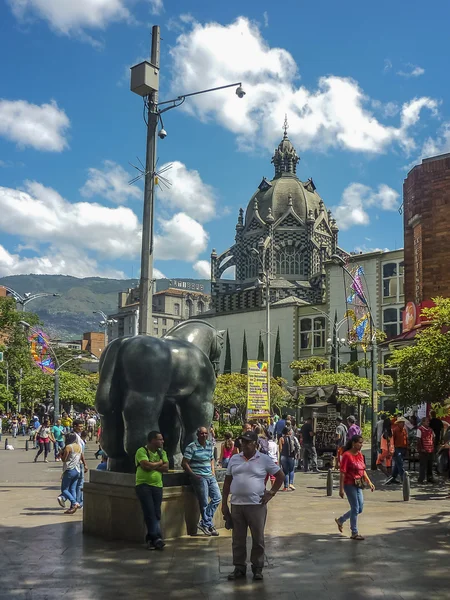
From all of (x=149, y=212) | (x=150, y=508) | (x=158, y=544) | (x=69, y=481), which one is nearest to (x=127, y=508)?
(x=150, y=508)

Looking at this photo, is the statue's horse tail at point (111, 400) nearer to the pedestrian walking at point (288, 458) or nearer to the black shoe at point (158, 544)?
the black shoe at point (158, 544)

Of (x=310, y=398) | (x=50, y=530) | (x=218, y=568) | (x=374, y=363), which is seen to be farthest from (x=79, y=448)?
(x=310, y=398)

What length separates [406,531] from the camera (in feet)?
34.5

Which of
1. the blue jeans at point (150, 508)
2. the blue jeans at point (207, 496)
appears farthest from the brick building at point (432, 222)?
the blue jeans at point (150, 508)

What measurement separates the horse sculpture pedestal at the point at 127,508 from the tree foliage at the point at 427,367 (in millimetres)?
9656

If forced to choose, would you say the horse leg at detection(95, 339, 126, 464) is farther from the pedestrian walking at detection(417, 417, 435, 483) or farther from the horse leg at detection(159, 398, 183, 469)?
the pedestrian walking at detection(417, 417, 435, 483)

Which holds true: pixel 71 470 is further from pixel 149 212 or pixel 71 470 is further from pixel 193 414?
pixel 149 212

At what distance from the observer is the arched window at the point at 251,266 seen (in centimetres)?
8150

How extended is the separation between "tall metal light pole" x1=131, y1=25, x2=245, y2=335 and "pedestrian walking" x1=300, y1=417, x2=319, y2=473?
32.4 feet

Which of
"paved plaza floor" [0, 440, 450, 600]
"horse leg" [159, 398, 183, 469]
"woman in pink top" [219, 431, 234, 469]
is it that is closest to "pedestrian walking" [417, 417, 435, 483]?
"paved plaza floor" [0, 440, 450, 600]

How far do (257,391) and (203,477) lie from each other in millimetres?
16459

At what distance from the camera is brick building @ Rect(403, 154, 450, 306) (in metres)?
25.5

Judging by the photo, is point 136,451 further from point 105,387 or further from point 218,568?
point 218,568

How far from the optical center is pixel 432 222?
2591 centimetres
